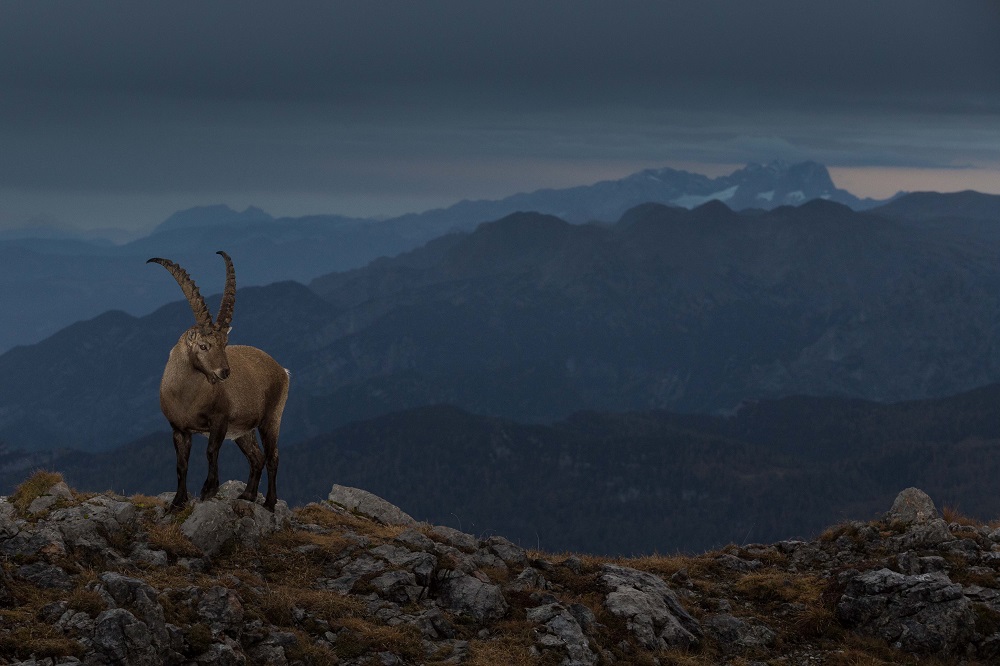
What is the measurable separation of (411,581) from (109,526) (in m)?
7.07

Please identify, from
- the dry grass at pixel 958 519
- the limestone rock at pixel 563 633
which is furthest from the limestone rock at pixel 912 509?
the limestone rock at pixel 563 633

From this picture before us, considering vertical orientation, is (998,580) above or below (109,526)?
below

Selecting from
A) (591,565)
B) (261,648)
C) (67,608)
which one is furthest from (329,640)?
(591,565)

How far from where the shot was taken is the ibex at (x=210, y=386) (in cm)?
2242

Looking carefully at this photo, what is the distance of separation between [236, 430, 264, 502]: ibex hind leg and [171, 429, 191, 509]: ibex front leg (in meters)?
1.96

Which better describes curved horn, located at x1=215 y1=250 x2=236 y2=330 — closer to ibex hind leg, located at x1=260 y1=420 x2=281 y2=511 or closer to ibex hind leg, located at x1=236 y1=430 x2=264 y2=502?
ibex hind leg, located at x1=260 y1=420 x2=281 y2=511

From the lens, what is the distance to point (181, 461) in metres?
22.9

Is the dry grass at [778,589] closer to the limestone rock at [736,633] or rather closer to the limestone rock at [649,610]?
the limestone rock at [736,633]

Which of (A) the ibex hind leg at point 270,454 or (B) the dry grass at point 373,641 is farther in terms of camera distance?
(A) the ibex hind leg at point 270,454

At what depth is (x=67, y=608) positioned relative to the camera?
57.1 ft

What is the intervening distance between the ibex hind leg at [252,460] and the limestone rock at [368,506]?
5234mm

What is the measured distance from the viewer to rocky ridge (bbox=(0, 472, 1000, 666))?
17.9 metres

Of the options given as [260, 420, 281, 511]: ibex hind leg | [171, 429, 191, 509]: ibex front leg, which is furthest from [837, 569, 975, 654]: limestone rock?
[171, 429, 191, 509]: ibex front leg

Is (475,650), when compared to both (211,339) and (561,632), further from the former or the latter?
(211,339)
